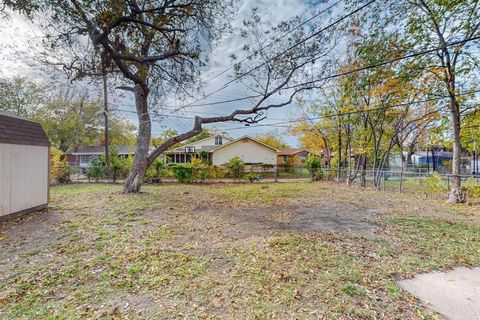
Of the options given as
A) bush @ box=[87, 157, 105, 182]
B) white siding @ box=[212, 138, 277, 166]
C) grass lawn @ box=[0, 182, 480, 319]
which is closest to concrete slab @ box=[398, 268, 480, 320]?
grass lawn @ box=[0, 182, 480, 319]

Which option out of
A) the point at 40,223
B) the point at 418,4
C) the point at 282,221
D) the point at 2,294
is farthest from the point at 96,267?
the point at 418,4

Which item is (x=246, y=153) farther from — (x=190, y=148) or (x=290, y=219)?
(x=290, y=219)

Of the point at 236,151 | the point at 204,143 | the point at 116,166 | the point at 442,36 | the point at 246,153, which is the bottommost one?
the point at 116,166

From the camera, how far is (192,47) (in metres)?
7.45

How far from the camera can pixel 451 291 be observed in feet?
8.18

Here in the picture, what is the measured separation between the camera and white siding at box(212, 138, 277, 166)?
23.2 metres

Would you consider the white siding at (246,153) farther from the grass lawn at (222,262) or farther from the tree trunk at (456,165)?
the grass lawn at (222,262)

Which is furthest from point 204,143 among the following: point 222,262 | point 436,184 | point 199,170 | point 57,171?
point 222,262

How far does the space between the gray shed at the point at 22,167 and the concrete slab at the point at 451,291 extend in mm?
7209

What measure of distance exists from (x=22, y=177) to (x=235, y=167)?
11.9m

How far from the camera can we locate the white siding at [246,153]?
23.2 m

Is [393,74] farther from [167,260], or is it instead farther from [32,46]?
[32,46]

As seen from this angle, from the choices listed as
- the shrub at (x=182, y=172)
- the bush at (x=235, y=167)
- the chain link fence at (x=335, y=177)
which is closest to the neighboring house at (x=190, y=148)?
the bush at (x=235, y=167)

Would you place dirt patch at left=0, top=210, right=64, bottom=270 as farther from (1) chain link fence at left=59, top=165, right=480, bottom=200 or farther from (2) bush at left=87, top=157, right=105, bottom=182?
(2) bush at left=87, top=157, right=105, bottom=182
